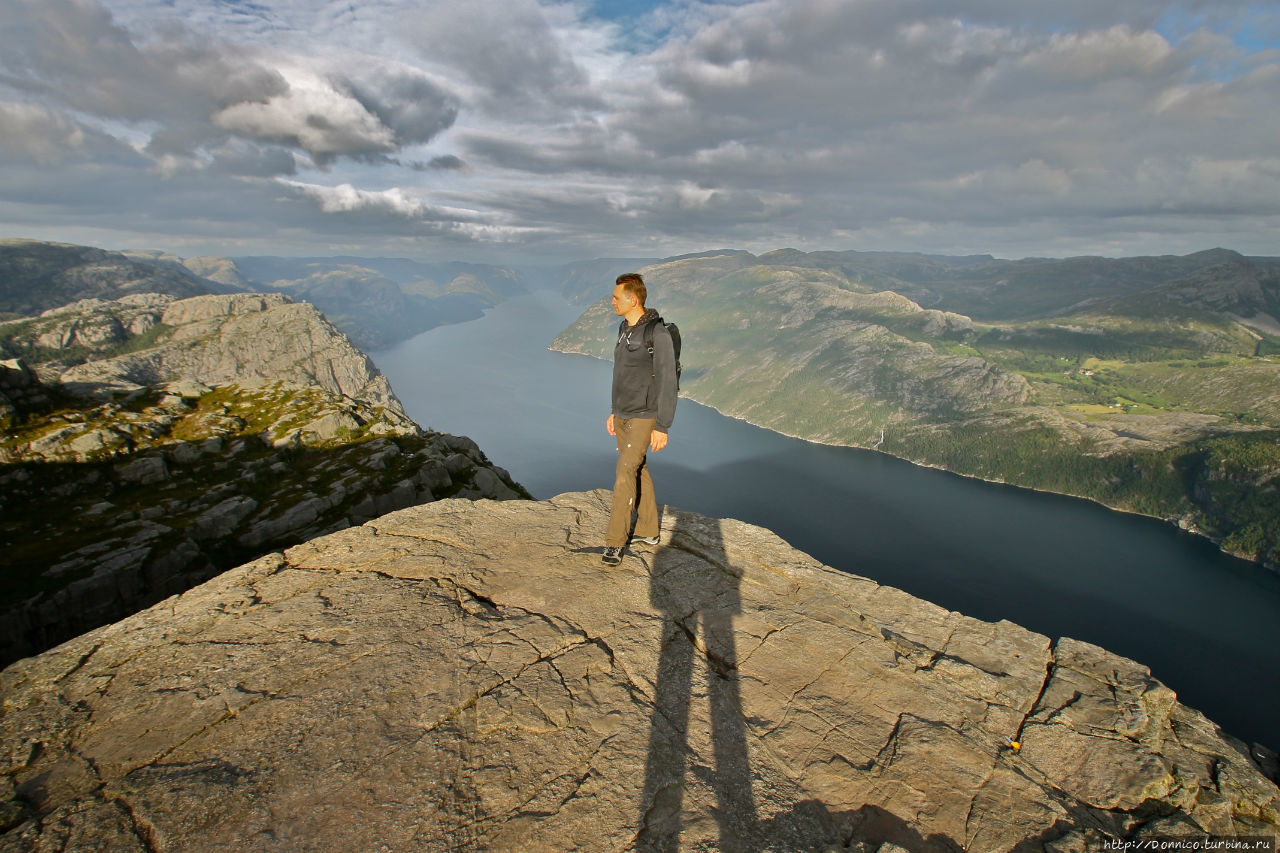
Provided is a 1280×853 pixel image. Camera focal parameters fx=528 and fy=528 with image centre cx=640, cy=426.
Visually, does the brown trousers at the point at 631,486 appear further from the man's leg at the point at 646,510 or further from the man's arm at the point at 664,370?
the man's arm at the point at 664,370

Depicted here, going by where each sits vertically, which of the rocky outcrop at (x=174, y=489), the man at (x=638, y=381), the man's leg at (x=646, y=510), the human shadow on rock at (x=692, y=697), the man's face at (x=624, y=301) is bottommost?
the rocky outcrop at (x=174, y=489)

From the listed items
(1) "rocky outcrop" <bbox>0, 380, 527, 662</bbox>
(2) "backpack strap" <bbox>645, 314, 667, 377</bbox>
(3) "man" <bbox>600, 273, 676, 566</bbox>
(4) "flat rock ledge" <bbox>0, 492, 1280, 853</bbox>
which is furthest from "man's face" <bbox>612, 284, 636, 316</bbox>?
(1) "rocky outcrop" <bbox>0, 380, 527, 662</bbox>

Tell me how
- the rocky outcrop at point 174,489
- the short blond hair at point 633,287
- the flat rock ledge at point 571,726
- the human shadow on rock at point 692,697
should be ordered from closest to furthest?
the flat rock ledge at point 571,726 < the human shadow on rock at point 692,697 < the short blond hair at point 633,287 < the rocky outcrop at point 174,489

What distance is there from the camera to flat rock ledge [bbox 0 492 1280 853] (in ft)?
19.9

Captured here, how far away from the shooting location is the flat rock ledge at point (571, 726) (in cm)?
606

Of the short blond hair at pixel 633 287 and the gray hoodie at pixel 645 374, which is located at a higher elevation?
the short blond hair at pixel 633 287

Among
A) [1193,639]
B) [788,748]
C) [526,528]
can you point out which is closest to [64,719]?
[526,528]

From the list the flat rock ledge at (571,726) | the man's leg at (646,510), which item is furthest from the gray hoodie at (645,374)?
the flat rock ledge at (571,726)

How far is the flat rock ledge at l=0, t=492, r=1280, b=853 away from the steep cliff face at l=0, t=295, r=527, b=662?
31572mm

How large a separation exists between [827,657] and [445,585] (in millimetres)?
7890

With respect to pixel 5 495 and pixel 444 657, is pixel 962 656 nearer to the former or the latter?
pixel 444 657

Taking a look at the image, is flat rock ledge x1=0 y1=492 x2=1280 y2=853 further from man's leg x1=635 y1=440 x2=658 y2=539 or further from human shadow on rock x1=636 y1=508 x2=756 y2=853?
man's leg x1=635 y1=440 x2=658 y2=539

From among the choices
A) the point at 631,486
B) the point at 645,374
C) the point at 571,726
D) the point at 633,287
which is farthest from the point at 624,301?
the point at 571,726

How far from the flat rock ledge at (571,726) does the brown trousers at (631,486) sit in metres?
0.93
